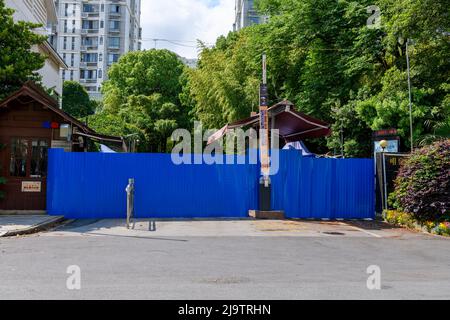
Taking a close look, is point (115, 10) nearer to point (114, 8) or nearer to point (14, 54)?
point (114, 8)

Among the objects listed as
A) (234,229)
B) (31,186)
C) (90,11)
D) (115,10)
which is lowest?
(234,229)

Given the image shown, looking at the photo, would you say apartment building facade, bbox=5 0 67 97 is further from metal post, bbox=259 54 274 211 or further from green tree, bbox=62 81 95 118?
green tree, bbox=62 81 95 118

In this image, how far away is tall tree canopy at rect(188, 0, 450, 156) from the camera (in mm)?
19453

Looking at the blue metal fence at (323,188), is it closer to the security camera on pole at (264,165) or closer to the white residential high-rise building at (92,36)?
the security camera on pole at (264,165)

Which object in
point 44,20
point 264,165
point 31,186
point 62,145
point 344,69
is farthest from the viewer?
point 44,20

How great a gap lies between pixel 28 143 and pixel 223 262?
10.2 meters

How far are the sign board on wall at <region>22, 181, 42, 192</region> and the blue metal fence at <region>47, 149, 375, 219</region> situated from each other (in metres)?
0.45

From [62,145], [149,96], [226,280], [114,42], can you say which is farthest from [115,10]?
[226,280]

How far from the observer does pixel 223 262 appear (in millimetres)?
8555

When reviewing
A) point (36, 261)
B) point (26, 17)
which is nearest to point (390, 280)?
point (36, 261)

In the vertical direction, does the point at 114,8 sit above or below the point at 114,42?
above

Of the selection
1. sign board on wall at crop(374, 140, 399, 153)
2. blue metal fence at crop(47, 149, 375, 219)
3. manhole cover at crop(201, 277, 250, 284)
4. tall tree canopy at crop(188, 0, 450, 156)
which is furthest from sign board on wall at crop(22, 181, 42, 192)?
tall tree canopy at crop(188, 0, 450, 156)

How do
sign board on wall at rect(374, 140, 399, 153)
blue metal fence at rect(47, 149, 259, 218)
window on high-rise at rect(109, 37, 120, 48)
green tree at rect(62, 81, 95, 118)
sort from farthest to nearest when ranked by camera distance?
window on high-rise at rect(109, 37, 120, 48) < green tree at rect(62, 81, 95, 118) < sign board on wall at rect(374, 140, 399, 153) < blue metal fence at rect(47, 149, 259, 218)

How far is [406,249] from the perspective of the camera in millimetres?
10633
